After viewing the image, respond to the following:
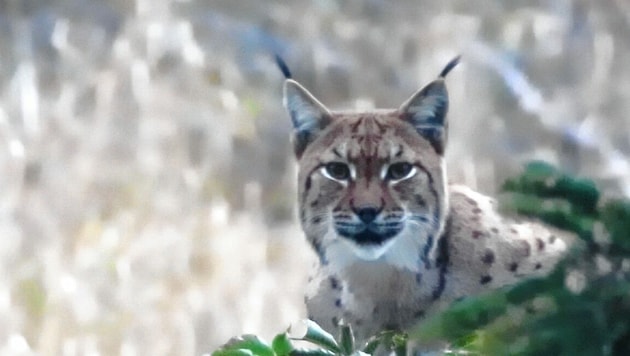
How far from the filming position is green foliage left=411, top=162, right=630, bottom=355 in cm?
52

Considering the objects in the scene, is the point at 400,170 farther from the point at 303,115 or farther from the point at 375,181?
the point at 303,115

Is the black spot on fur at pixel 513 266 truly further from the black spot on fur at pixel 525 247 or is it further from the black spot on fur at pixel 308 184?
the black spot on fur at pixel 308 184

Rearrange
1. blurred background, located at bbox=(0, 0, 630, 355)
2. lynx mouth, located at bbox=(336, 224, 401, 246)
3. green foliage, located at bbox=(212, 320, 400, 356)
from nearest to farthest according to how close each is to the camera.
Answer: green foliage, located at bbox=(212, 320, 400, 356)
lynx mouth, located at bbox=(336, 224, 401, 246)
blurred background, located at bbox=(0, 0, 630, 355)

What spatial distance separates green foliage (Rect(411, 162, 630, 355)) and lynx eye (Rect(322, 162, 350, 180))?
81 centimetres

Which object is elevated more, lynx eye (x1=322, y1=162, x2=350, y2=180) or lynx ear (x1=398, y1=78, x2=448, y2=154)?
lynx ear (x1=398, y1=78, x2=448, y2=154)

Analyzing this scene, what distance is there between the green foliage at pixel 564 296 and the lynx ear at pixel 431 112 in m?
0.84

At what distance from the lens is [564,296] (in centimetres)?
52

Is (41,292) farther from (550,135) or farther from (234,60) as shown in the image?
(550,135)

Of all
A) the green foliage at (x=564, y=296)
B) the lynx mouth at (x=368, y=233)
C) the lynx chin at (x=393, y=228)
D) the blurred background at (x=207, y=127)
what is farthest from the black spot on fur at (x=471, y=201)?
the green foliage at (x=564, y=296)

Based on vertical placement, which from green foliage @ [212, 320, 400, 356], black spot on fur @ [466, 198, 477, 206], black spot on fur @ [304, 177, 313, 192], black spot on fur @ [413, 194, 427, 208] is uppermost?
black spot on fur @ [304, 177, 313, 192]

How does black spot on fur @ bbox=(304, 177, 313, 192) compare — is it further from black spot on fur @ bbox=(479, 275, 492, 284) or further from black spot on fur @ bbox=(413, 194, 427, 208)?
black spot on fur @ bbox=(479, 275, 492, 284)

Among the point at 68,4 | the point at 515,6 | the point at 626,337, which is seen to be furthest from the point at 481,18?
the point at 626,337

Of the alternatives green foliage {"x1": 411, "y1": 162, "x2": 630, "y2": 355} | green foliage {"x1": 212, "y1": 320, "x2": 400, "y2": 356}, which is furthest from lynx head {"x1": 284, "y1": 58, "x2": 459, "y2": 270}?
green foliage {"x1": 411, "y1": 162, "x2": 630, "y2": 355}

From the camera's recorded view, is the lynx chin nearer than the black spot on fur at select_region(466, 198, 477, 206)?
Yes
